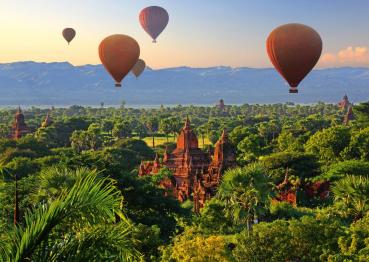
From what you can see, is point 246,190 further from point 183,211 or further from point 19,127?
point 19,127

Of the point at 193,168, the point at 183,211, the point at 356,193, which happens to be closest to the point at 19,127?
the point at 193,168

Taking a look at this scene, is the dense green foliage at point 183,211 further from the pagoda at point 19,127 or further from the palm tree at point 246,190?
the pagoda at point 19,127

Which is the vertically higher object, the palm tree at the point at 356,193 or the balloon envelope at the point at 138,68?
the balloon envelope at the point at 138,68

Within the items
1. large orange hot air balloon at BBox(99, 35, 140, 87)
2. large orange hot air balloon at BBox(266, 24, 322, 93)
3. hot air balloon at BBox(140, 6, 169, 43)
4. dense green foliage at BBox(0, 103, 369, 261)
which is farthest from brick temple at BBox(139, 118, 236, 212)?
hot air balloon at BBox(140, 6, 169, 43)

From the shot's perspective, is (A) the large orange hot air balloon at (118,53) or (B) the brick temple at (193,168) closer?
(B) the brick temple at (193,168)

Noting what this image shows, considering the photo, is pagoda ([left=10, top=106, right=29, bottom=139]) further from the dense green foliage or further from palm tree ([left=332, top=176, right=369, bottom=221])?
palm tree ([left=332, top=176, right=369, bottom=221])

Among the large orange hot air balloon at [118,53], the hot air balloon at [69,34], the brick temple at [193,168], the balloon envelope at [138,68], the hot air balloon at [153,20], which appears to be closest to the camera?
the brick temple at [193,168]

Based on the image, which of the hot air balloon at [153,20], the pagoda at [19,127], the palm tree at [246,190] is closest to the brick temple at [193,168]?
the hot air balloon at [153,20]
